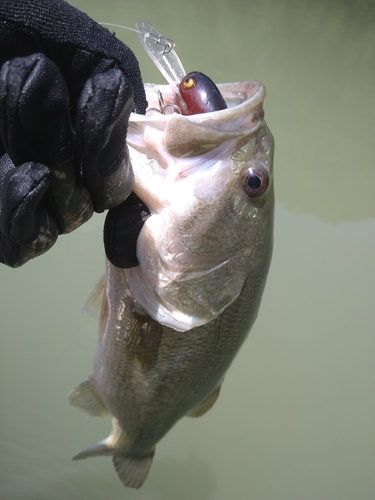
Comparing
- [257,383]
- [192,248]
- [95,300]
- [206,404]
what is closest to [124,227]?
[192,248]

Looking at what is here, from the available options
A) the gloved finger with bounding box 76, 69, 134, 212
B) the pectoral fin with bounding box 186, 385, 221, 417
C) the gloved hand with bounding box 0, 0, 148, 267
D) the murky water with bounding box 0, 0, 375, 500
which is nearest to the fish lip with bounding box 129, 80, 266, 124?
the gloved hand with bounding box 0, 0, 148, 267

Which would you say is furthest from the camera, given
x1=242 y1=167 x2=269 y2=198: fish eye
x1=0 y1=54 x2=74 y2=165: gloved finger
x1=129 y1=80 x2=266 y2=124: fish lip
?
x1=242 y1=167 x2=269 y2=198: fish eye

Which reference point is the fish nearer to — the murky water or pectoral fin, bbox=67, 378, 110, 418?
pectoral fin, bbox=67, 378, 110, 418

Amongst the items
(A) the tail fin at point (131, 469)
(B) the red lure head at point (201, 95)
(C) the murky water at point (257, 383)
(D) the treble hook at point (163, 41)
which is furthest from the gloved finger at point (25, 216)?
(C) the murky water at point (257, 383)

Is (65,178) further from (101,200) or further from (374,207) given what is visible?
(374,207)

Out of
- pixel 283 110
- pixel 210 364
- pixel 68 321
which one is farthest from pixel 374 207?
pixel 210 364

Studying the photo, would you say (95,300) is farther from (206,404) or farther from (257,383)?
(257,383)
